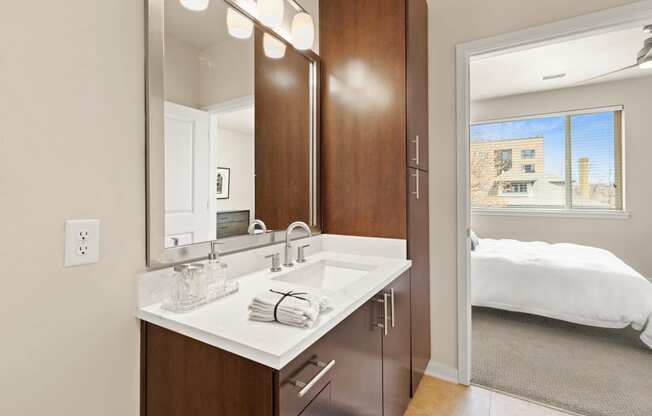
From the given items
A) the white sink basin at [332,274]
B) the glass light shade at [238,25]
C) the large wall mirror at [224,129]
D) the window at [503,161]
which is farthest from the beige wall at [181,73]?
the window at [503,161]

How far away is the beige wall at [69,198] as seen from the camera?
74 cm

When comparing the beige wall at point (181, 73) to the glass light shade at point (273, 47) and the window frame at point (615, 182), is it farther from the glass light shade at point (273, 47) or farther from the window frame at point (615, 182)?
the window frame at point (615, 182)

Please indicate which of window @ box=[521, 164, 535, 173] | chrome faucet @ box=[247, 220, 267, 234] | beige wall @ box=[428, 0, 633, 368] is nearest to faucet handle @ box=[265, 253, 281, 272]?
chrome faucet @ box=[247, 220, 267, 234]

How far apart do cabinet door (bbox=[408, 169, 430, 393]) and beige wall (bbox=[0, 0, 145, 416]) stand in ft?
4.30

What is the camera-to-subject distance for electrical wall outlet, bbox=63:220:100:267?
0.83 metres

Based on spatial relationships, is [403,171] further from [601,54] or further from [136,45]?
[601,54]

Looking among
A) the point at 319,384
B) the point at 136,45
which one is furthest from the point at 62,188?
the point at 319,384

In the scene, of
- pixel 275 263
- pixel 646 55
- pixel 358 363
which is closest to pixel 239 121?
pixel 275 263

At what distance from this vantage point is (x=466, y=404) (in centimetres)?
178

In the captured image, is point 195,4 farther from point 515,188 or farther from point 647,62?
point 515,188

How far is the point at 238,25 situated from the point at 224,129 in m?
0.46

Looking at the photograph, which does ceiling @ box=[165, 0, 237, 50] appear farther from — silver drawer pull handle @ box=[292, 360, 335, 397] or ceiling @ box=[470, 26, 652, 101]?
ceiling @ box=[470, 26, 652, 101]

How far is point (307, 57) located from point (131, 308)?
1.57 m

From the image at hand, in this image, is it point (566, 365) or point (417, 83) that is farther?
point (566, 365)
